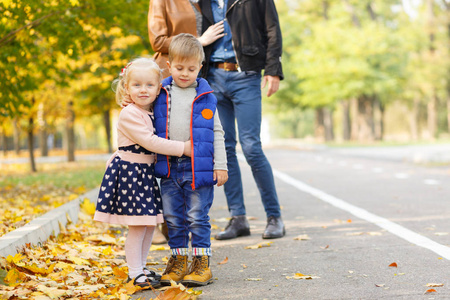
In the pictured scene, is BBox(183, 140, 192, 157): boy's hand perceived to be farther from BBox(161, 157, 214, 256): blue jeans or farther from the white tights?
the white tights

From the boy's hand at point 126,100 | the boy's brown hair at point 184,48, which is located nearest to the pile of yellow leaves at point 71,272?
the boy's hand at point 126,100

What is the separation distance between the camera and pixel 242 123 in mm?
4910

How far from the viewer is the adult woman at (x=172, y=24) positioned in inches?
180

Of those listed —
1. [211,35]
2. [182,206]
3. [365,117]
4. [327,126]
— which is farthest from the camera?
[327,126]

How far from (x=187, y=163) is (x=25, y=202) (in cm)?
376

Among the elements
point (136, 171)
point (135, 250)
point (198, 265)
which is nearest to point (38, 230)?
point (135, 250)

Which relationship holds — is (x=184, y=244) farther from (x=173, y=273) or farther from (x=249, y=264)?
(x=249, y=264)

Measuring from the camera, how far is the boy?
11.8ft

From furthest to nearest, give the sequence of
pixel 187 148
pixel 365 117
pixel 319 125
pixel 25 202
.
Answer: pixel 319 125, pixel 365 117, pixel 25 202, pixel 187 148

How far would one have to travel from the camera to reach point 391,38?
3522 cm

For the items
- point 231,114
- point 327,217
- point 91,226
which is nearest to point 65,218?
point 91,226

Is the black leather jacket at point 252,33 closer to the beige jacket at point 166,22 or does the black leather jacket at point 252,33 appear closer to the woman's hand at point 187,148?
the beige jacket at point 166,22

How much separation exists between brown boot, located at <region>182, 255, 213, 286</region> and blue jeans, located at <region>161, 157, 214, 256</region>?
4 centimetres

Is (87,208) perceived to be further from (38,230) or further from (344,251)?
(344,251)
